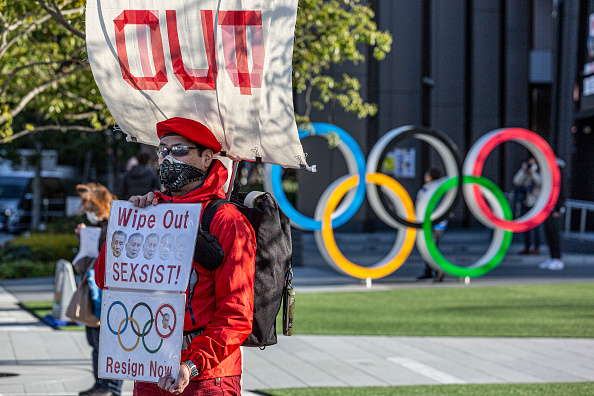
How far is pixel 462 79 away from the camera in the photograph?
2808 cm

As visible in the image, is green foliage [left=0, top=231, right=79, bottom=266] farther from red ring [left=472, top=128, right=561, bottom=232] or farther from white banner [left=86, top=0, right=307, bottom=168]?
white banner [left=86, top=0, right=307, bottom=168]

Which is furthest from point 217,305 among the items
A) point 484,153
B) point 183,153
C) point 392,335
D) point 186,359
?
point 484,153

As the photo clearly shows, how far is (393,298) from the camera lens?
13922mm

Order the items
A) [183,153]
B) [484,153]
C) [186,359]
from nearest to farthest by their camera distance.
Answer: [186,359] < [183,153] < [484,153]

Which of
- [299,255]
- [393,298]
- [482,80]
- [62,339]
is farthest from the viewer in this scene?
[482,80]

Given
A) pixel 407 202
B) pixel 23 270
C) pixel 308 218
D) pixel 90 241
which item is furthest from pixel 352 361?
pixel 23 270

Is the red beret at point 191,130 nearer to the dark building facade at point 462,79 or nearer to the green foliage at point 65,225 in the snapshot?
the green foliage at point 65,225

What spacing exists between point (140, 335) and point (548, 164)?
47.3 feet

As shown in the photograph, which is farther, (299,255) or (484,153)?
(299,255)

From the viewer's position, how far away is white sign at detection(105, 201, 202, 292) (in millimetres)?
3322

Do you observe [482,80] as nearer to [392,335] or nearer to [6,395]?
[392,335]

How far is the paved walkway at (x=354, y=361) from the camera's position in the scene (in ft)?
25.8

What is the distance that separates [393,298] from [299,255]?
550 centimetres

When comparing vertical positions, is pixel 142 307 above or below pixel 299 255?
above
